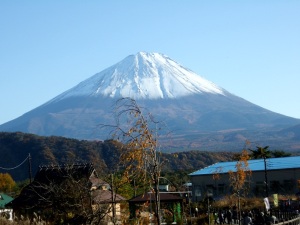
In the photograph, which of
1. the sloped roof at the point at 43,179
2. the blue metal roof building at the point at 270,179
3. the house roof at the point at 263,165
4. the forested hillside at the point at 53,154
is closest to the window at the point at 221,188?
the blue metal roof building at the point at 270,179

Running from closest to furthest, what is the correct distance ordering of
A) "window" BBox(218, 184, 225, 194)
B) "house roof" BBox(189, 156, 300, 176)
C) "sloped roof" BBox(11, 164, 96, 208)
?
1. "sloped roof" BBox(11, 164, 96, 208)
2. "house roof" BBox(189, 156, 300, 176)
3. "window" BBox(218, 184, 225, 194)

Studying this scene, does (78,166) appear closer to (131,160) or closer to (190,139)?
(131,160)

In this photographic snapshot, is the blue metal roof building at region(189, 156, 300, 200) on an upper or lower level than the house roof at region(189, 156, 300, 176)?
lower

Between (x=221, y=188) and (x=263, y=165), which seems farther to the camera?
(x=221, y=188)

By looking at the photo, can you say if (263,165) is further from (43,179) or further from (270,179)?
(43,179)

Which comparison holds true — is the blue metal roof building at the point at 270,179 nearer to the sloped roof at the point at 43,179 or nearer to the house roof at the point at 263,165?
the house roof at the point at 263,165

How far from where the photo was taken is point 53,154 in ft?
286

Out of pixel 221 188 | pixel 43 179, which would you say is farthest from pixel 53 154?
pixel 43 179

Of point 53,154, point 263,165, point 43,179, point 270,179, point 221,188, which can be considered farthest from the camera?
point 53,154

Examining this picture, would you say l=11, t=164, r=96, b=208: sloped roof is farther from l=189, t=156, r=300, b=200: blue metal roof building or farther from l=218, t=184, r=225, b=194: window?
l=218, t=184, r=225, b=194: window

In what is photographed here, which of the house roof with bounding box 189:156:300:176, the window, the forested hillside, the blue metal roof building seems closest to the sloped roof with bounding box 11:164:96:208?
the blue metal roof building

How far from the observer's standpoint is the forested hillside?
83750 millimetres

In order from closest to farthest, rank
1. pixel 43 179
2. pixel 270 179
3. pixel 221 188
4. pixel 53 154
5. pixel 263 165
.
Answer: pixel 43 179
pixel 270 179
pixel 263 165
pixel 221 188
pixel 53 154

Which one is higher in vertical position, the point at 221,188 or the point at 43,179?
the point at 43,179
